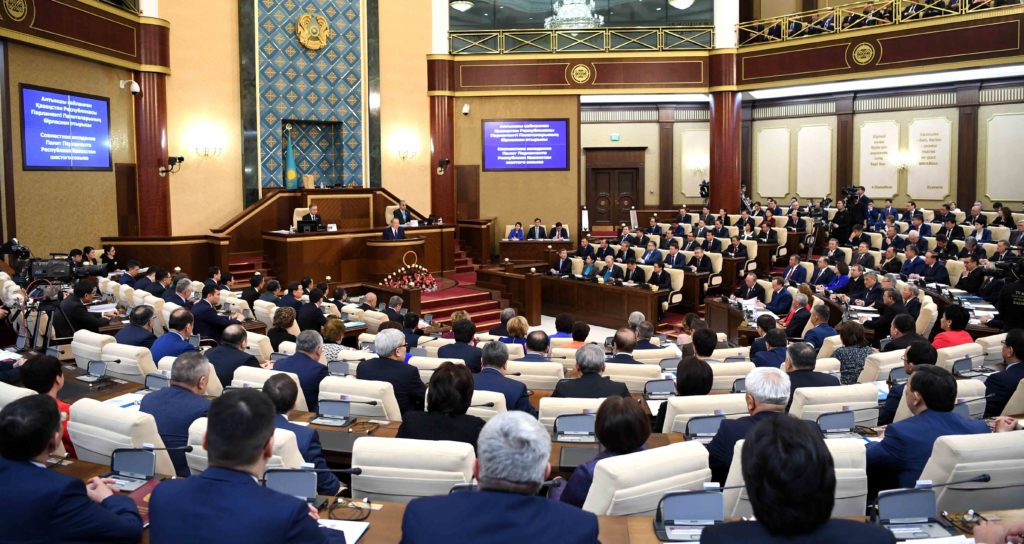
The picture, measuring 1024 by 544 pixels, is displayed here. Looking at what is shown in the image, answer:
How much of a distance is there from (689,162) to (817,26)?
6701 mm

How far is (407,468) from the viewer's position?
3.33m

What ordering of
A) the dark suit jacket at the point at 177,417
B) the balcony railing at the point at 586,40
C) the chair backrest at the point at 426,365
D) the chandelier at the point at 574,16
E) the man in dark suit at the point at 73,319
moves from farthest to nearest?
1. the chandelier at the point at 574,16
2. the balcony railing at the point at 586,40
3. the man in dark suit at the point at 73,319
4. the chair backrest at the point at 426,365
5. the dark suit jacket at the point at 177,417

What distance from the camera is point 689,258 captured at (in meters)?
15.4

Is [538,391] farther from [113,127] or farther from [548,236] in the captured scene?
[548,236]

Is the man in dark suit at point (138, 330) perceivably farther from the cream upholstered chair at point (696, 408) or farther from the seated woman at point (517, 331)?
the cream upholstered chair at point (696, 408)

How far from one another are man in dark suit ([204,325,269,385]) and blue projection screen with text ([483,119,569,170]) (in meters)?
14.6

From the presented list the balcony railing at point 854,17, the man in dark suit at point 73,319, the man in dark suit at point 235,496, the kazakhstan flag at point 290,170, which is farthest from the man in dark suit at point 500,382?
the balcony railing at point 854,17

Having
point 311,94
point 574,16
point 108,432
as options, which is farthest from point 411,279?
point 108,432

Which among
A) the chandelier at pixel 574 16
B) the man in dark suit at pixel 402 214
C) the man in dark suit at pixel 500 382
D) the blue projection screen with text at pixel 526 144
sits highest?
the chandelier at pixel 574 16

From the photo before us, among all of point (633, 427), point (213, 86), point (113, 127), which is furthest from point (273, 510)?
point (213, 86)

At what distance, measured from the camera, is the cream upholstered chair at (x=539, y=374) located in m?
6.03

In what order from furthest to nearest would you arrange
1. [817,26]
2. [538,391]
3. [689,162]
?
1. [689,162]
2. [817,26]
3. [538,391]

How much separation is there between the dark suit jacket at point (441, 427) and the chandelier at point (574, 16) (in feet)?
62.4

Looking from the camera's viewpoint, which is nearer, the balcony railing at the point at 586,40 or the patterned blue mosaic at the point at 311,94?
the patterned blue mosaic at the point at 311,94
